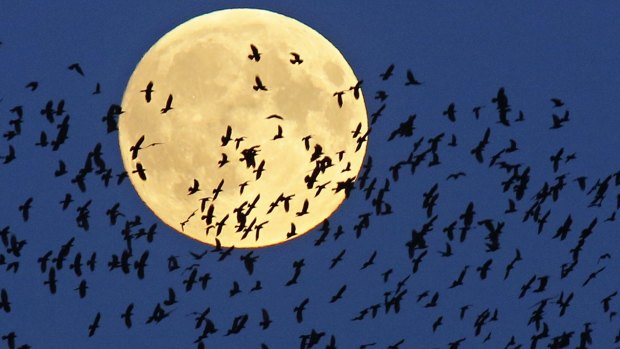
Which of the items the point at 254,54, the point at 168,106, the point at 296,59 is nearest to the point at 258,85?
the point at 254,54

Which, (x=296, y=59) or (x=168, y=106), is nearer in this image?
A: (x=168, y=106)

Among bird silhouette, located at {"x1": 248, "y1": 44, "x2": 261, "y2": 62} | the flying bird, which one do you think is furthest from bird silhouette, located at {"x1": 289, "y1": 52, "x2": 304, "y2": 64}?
the flying bird

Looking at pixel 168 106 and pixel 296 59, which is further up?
pixel 296 59

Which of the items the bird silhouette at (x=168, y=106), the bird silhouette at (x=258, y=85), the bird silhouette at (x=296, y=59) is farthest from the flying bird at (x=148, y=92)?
the bird silhouette at (x=296, y=59)

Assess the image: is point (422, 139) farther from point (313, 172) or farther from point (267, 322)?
point (267, 322)

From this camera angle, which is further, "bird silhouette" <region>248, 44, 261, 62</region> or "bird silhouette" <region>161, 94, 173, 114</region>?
"bird silhouette" <region>248, 44, 261, 62</region>

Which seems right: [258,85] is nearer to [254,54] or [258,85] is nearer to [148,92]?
[254,54]

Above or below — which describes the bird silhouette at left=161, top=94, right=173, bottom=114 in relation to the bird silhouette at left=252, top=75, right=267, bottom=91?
below

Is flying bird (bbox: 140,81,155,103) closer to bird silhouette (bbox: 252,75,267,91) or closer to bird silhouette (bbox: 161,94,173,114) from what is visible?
bird silhouette (bbox: 161,94,173,114)

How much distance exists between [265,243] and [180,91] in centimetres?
436

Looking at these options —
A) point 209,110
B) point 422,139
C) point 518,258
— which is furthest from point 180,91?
point 518,258

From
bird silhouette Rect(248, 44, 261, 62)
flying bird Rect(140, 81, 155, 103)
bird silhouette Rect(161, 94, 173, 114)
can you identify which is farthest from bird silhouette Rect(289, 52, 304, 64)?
flying bird Rect(140, 81, 155, 103)

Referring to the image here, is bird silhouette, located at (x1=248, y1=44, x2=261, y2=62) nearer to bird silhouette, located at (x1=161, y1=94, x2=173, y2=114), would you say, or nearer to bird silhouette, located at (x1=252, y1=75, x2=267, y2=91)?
bird silhouette, located at (x1=252, y1=75, x2=267, y2=91)

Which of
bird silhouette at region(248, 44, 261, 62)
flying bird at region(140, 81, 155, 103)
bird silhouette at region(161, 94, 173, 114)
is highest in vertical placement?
bird silhouette at region(248, 44, 261, 62)
